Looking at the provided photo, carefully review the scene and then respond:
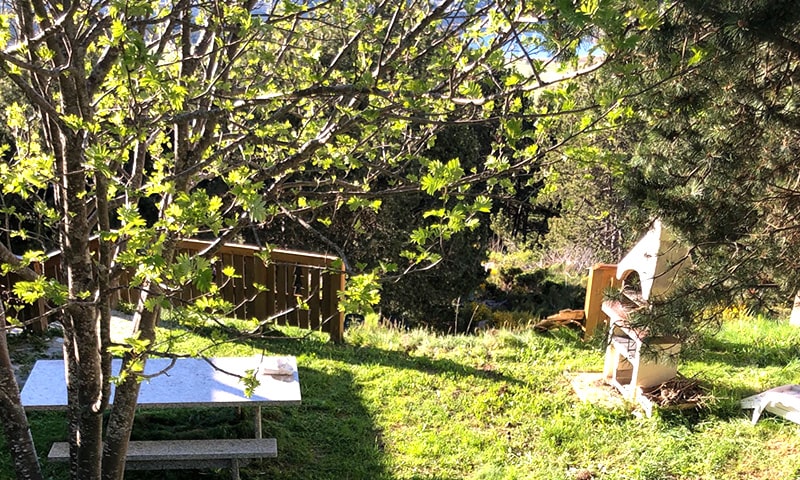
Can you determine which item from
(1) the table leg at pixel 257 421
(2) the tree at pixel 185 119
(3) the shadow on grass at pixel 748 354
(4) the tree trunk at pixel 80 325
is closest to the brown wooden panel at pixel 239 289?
(1) the table leg at pixel 257 421

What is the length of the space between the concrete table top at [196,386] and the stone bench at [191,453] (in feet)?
0.80

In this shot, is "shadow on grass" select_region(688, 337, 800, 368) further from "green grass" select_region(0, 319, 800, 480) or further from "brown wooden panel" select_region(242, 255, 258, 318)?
"brown wooden panel" select_region(242, 255, 258, 318)

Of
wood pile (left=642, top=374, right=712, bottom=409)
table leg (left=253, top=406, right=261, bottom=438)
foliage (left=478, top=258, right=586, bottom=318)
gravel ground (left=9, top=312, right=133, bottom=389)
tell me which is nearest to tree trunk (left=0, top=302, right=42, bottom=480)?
table leg (left=253, top=406, right=261, bottom=438)

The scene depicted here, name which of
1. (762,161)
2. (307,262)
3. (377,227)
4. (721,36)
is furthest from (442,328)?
(721,36)

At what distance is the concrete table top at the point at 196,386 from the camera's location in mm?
3598

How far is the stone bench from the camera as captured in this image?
3.51 metres

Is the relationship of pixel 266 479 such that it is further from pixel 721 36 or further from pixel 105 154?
pixel 721 36

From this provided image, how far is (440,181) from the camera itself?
196 centimetres

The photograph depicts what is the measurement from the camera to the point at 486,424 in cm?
465

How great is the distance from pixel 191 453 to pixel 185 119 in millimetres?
2270

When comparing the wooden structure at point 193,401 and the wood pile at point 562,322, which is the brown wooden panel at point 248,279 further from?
the wood pile at point 562,322

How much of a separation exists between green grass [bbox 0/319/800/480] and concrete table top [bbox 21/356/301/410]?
0.39 metres

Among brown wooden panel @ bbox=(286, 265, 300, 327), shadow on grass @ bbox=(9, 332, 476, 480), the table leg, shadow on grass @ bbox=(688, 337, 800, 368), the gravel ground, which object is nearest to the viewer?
the table leg

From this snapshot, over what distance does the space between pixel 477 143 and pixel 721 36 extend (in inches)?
248
